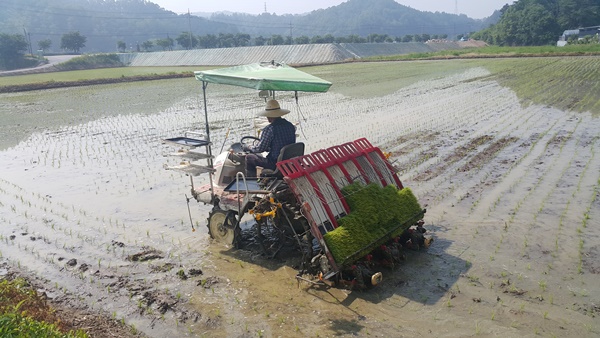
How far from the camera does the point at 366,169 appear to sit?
675 centimetres

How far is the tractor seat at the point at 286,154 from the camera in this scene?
636cm

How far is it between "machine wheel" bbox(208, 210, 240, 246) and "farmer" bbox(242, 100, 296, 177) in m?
0.85

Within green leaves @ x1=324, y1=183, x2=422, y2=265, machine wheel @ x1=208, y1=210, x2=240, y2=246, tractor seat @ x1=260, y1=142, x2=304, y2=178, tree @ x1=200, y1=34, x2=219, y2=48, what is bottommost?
machine wheel @ x1=208, y1=210, x2=240, y2=246

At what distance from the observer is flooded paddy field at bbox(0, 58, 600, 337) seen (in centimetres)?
491

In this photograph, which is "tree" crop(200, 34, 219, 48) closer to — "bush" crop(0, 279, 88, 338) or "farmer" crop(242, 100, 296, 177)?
"farmer" crop(242, 100, 296, 177)

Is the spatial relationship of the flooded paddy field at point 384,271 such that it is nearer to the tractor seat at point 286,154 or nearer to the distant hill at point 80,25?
the tractor seat at point 286,154

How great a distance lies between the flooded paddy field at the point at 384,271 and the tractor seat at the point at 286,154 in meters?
1.16

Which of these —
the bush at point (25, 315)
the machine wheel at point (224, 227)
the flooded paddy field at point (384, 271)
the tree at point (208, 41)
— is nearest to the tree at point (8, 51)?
the tree at point (208, 41)

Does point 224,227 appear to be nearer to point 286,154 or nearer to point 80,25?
point 286,154

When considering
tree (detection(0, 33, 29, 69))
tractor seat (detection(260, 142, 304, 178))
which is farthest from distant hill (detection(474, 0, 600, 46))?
tractor seat (detection(260, 142, 304, 178))

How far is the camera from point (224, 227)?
6.79 metres

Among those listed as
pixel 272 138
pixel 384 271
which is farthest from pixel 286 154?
pixel 384 271

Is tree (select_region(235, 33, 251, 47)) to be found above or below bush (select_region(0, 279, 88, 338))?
above

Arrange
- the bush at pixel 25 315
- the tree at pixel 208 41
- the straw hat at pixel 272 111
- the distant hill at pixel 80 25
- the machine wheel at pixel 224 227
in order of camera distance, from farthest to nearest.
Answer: the distant hill at pixel 80 25, the tree at pixel 208 41, the straw hat at pixel 272 111, the machine wheel at pixel 224 227, the bush at pixel 25 315
